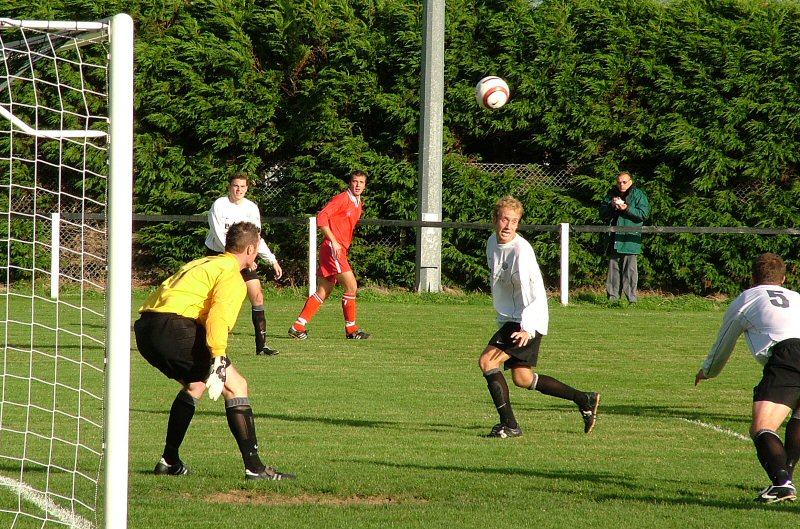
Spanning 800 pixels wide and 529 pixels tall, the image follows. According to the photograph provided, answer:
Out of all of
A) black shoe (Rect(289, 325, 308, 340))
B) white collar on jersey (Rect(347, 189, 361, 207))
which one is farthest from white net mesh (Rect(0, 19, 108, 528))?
white collar on jersey (Rect(347, 189, 361, 207))

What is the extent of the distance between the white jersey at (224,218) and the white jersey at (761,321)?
6670 millimetres

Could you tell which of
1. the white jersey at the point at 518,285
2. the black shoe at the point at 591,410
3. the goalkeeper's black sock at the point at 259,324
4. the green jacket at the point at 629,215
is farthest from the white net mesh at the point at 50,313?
the green jacket at the point at 629,215

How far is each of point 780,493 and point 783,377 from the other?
0.65 metres

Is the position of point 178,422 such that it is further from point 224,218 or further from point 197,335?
point 224,218

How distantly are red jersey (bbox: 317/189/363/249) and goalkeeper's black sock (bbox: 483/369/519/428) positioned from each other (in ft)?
18.5

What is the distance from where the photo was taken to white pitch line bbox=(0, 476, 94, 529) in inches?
229

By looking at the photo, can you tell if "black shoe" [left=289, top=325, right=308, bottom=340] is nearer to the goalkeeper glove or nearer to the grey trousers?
the grey trousers

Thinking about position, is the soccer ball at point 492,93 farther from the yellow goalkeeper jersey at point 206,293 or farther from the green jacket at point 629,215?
the yellow goalkeeper jersey at point 206,293

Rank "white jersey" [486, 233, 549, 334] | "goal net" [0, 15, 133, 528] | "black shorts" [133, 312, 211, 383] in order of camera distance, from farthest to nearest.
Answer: "white jersey" [486, 233, 549, 334] < "black shorts" [133, 312, 211, 383] < "goal net" [0, 15, 133, 528]

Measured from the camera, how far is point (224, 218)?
12492mm

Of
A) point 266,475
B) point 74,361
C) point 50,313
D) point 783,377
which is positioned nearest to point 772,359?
point 783,377

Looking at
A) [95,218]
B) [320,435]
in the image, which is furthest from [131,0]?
[320,435]

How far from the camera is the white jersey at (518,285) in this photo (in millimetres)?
8250

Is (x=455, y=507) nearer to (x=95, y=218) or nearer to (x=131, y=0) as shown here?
(x=95, y=218)
